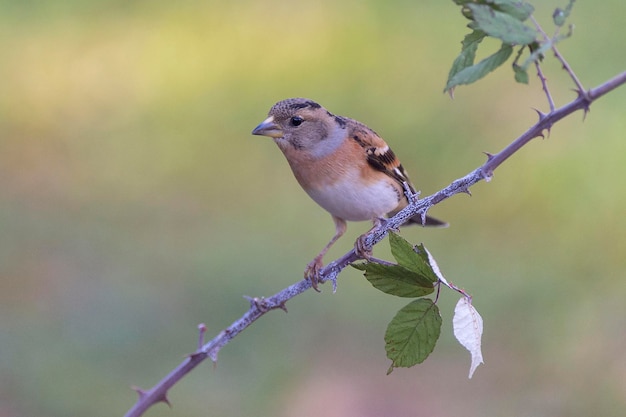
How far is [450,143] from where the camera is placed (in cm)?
893

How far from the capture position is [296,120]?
400 centimetres

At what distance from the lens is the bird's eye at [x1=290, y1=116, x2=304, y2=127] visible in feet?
13.1

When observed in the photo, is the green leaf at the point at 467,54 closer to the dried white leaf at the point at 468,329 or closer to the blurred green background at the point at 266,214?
the dried white leaf at the point at 468,329

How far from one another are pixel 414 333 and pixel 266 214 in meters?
6.75

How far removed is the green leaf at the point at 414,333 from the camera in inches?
72.6

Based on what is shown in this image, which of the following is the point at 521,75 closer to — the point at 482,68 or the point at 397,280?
the point at 482,68

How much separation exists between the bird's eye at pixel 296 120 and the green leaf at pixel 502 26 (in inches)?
89.4

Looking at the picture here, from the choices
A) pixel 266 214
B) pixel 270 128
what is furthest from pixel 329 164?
pixel 266 214

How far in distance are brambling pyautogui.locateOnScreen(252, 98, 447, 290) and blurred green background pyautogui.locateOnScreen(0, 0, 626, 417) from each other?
7.39 feet

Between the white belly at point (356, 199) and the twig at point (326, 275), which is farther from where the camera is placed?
the white belly at point (356, 199)

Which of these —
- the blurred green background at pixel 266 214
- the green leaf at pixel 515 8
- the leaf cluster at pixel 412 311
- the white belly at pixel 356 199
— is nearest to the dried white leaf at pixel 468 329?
the leaf cluster at pixel 412 311

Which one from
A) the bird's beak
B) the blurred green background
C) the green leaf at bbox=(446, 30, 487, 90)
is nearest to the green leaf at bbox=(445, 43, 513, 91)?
the green leaf at bbox=(446, 30, 487, 90)

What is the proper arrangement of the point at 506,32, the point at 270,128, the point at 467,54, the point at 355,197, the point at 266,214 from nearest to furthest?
the point at 506,32 → the point at 467,54 → the point at 270,128 → the point at 355,197 → the point at 266,214

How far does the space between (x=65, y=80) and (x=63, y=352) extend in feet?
16.0
